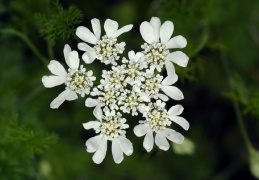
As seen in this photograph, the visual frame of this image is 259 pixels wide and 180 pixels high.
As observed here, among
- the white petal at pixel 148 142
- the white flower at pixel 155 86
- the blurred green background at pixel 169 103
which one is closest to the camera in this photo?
the white petal at pixel 148 142

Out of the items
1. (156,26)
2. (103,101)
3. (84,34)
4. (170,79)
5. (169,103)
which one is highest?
(84,34)

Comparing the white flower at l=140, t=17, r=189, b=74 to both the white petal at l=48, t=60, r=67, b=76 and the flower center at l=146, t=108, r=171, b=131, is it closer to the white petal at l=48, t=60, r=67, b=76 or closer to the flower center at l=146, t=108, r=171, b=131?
the flower center at l=146, t=108, r=171, b=131

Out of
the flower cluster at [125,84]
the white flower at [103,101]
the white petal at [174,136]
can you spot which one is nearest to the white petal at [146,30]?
the flower cluster at [125,84]

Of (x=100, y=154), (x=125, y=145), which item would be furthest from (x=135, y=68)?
(x=100, y=154)

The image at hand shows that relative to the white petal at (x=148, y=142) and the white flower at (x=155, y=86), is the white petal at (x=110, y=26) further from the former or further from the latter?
the white petal at (x=148, y=142)

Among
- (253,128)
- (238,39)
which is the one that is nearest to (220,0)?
(238,39)

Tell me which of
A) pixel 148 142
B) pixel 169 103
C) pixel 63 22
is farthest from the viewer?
pixel 169 103

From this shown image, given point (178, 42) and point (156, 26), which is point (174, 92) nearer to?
point (178, 42)

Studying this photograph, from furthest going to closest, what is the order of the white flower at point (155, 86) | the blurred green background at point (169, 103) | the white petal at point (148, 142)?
1. the blurred green background at point (169, 103)
2. the white flower at point (155, 86)
3. the white petal at point (148, 142)
